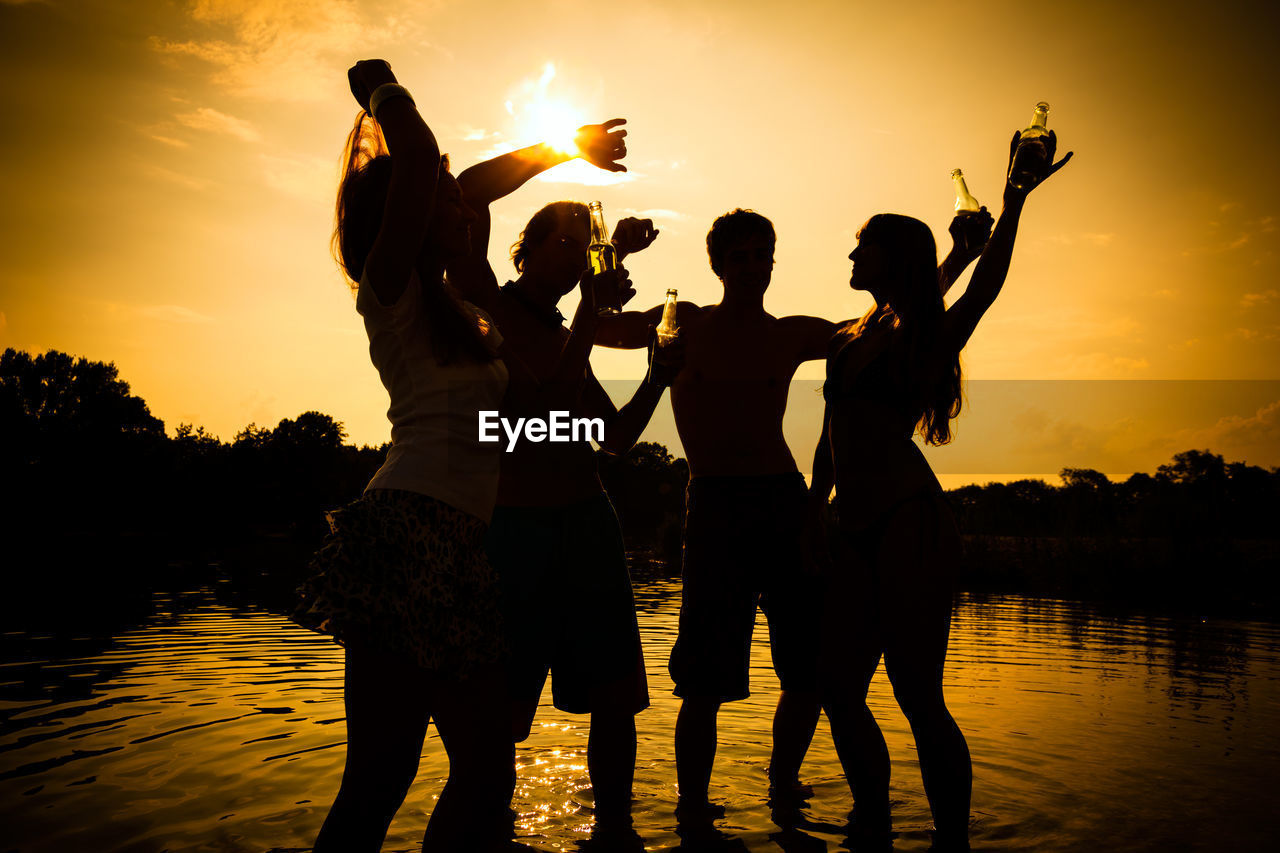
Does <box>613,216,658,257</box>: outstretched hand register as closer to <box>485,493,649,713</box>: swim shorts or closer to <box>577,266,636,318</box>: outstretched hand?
<box>577,266,636,318</box>: outstretched hand

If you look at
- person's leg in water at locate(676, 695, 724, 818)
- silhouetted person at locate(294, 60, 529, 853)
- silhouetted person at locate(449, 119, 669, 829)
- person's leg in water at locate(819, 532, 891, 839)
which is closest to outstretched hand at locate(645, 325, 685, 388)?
silhouetted person at locate(449, 119, 669, 829)

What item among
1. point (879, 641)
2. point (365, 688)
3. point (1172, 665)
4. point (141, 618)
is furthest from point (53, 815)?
point (1172, 665)

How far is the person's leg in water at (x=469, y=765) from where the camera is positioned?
1.94 meters

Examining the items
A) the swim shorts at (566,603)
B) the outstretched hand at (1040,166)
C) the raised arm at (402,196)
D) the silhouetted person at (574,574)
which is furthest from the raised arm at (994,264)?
the raised arm at (402,196)

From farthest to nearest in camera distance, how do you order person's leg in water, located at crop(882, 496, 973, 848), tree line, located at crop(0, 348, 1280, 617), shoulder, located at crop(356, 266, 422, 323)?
tree line, located at crop(0, 348, 1280, 617), person's leg in water, located at crop(882, 496, 973, 848), shoulder, located at crop(356, 266, 422, 323)

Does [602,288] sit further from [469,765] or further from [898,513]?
[469,765]

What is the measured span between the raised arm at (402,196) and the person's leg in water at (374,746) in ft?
2.90

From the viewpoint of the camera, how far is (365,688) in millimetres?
1783

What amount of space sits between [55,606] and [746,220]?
534 inches

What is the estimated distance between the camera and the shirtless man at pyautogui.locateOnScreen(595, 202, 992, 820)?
385 cm

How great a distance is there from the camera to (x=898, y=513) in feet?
10.0

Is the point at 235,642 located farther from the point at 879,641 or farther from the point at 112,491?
the point at 112,491

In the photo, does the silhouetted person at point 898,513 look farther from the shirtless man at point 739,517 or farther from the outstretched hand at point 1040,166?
the shirtless man at point 739,517

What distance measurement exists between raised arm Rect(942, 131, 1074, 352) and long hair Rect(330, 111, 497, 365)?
1779 millimetres
